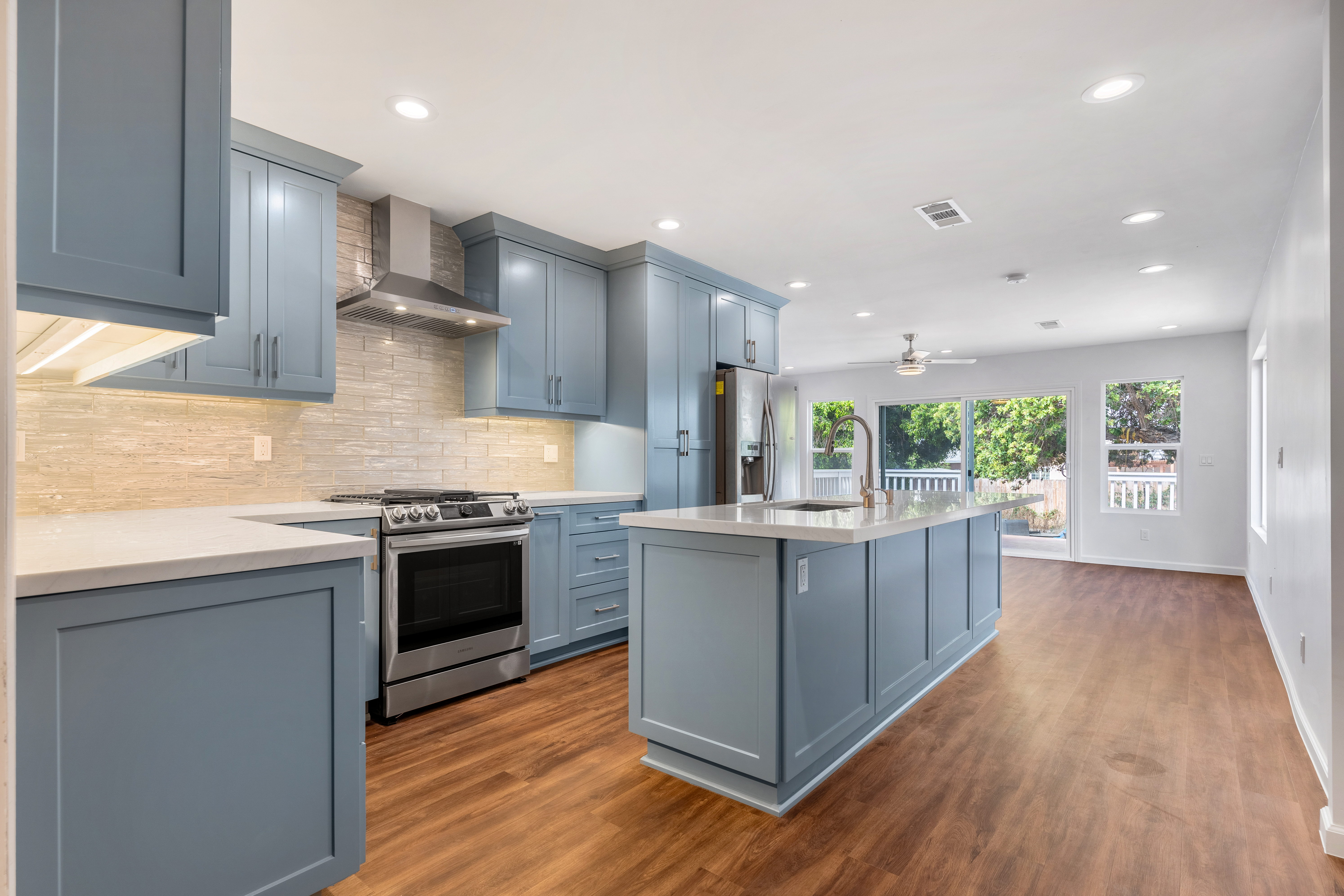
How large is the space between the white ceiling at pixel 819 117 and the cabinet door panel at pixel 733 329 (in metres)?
0.56

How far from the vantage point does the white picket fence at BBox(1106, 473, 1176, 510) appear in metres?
6.92

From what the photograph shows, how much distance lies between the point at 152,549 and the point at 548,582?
2.23 metres

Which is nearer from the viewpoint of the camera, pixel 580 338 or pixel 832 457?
pixel 580 338

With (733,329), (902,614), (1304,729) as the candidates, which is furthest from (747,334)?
(1304,729)

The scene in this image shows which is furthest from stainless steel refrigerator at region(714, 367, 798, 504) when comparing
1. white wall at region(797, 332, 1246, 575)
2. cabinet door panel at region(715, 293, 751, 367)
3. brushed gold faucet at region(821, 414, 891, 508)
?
white wall at region(797, 332, 1246, 575)

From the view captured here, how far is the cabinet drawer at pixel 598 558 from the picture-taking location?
3.70 metres

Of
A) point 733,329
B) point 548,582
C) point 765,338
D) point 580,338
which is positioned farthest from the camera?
point 765,338

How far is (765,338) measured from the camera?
5238 millimetres

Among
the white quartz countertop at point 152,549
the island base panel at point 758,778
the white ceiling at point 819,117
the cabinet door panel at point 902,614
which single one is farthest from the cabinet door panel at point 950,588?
the white quartz countertop at point 152,549

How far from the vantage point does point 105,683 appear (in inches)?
48.2

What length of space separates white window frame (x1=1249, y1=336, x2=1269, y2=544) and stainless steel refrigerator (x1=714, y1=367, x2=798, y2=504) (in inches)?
118

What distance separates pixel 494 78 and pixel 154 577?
191 cm

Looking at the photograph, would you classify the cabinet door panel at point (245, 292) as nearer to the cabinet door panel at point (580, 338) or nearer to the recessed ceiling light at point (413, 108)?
the recessed ceiling light at point (413, 108)

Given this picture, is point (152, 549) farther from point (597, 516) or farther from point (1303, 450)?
point (1303, 450)
